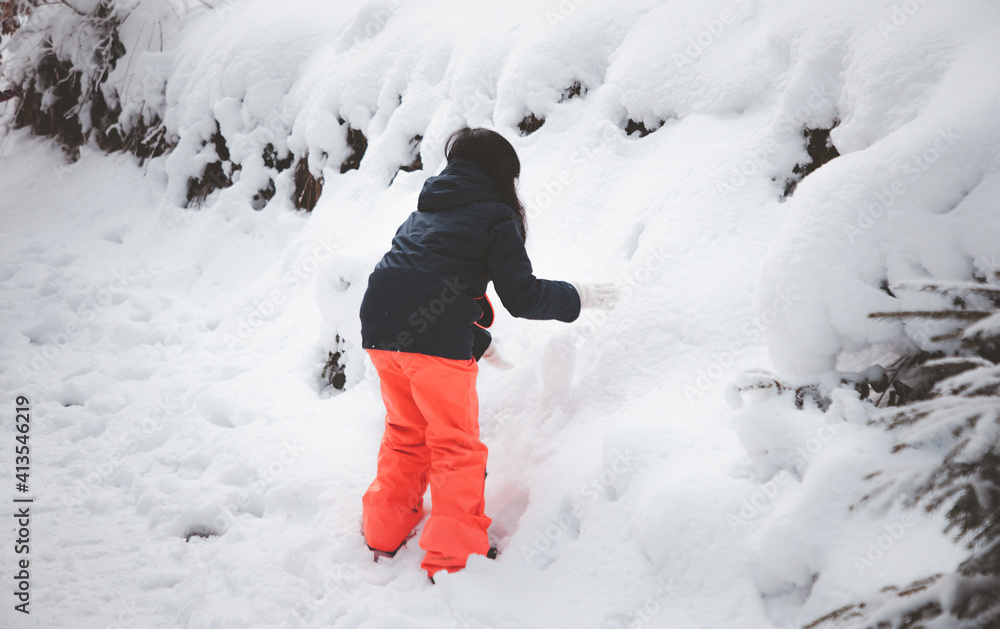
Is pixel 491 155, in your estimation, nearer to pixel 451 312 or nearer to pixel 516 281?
pixel 516 281

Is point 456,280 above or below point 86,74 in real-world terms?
above

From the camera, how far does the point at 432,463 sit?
7.11 feet

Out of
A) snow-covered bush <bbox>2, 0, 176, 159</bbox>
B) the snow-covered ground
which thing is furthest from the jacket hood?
snow-covered bush <bbox>2, 0, 176, 159</bbox>

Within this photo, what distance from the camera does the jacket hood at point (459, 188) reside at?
2.16m

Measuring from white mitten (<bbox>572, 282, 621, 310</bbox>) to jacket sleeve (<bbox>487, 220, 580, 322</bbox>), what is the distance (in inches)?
11.5

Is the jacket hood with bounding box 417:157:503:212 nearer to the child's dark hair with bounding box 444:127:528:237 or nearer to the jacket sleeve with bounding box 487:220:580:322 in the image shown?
the child's dark hair with bounding box 444:127:528:237

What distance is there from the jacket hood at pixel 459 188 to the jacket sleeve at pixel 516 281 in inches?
6.2

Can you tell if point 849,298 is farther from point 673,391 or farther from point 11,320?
point 11,320

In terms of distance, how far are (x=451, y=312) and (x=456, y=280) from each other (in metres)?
0.13

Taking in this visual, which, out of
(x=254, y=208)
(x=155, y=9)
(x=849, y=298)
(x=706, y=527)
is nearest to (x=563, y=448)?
(x=706, y=527)

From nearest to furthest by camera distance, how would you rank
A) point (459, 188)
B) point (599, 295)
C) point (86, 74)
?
1. point (459, 188)
2. point (599, 295)
3. point (86, 74)

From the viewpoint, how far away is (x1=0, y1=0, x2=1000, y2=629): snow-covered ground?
1598mm

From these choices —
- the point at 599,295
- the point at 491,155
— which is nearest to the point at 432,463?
the point at 599,295

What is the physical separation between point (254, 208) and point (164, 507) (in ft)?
10.8
